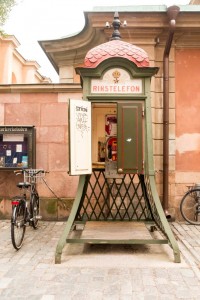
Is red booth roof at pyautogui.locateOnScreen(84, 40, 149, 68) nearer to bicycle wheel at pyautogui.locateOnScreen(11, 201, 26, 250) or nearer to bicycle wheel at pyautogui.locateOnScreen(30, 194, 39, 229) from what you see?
bicycle wheel at pyautogui.locateOnScreen(11, 201, 26, 250)

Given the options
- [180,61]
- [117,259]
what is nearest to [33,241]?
[117,259]

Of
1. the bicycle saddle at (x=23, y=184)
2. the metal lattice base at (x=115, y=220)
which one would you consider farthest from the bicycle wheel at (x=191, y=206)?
the bicycle saddle at (x=23, y=184)

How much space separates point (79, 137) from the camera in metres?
5.31

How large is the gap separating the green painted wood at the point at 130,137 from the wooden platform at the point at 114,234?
3.30ft

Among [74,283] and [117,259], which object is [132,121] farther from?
[74,283]

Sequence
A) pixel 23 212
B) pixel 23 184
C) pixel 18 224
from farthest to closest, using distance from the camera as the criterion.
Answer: pixel 23 184, pixel 23 212, pixel 18 224

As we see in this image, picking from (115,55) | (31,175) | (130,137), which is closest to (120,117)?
(130,137)

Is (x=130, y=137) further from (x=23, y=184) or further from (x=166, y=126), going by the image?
(x=166, y=126)

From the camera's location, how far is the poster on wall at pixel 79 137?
5.14 meters

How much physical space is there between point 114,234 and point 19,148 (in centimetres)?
315

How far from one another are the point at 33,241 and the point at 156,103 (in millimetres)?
4008

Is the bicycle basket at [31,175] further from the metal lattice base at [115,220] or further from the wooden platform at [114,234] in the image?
the wooden platform at [114,234]

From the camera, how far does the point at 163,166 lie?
7.80 m

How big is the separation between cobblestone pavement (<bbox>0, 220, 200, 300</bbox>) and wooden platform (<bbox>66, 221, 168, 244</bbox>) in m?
0.23
